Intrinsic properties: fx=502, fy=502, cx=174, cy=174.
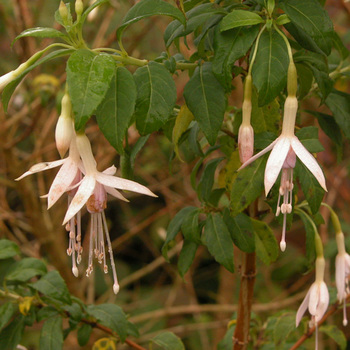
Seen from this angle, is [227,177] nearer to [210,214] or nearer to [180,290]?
[210,214]

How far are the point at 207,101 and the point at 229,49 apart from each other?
0.07 meters

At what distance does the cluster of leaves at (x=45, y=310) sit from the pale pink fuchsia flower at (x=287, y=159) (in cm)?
40

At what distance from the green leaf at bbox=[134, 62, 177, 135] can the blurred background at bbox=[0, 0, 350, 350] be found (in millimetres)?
617

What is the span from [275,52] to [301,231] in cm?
242

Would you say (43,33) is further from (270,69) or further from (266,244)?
(266,244)

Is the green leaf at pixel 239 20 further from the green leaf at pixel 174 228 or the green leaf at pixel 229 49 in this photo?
the green leaf at pixel 174 228

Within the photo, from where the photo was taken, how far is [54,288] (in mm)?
875

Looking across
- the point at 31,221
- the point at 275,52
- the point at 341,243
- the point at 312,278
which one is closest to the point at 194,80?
the point at 275,52

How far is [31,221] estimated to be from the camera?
76.9 inches

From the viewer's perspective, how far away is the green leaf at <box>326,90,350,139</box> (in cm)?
82

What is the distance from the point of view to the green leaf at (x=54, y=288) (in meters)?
0.87

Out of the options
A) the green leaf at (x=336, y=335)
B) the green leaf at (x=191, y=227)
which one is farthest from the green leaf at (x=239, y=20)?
the green leaf at (x=336, y=335)

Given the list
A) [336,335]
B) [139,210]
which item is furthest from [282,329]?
[139,210]

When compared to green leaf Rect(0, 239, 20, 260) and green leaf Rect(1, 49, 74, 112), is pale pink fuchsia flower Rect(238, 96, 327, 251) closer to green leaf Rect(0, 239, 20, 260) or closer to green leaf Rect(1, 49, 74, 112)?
green leaf Rect(1, 49, 74, 112)
